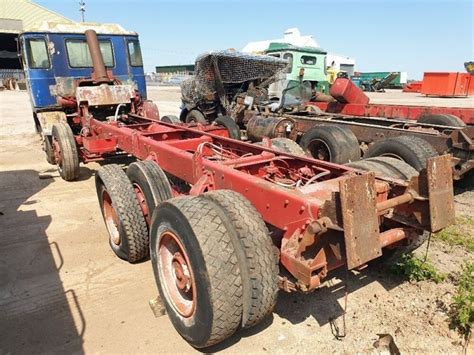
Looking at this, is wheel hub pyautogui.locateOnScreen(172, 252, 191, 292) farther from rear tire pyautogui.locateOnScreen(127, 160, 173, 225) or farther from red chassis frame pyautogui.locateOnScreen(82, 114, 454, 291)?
rear tire pyautogui.locateOnScreen(127, 160, 173, 225)

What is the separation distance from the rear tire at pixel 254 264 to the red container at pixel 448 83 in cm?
2928

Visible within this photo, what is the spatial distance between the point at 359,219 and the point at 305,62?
8.00m

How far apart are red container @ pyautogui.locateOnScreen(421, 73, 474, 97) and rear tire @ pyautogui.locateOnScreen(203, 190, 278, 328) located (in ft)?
96.1

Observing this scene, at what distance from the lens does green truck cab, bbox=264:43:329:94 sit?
29.9 ft

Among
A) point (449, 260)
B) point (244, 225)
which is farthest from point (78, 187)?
point (449, 260)

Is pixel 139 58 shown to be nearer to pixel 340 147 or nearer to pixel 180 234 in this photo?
pixel 340 147

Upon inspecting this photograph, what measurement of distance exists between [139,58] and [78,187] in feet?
12.0

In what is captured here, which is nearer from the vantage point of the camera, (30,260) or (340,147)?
(30,260)

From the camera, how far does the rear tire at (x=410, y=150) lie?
444cm

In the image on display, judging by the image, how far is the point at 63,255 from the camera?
395cm

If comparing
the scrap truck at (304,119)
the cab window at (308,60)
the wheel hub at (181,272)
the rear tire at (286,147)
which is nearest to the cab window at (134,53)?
the scrap truck at (304,119)

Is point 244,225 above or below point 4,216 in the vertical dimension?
above

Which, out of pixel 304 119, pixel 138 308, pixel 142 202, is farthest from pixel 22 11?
pixel 138 308

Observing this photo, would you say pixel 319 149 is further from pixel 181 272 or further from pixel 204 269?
pixel 204 269
